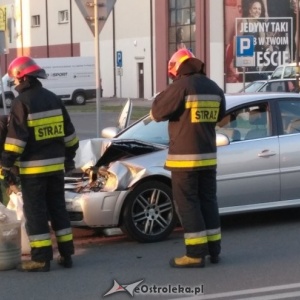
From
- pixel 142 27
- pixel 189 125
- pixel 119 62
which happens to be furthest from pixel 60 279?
pixel 142 27

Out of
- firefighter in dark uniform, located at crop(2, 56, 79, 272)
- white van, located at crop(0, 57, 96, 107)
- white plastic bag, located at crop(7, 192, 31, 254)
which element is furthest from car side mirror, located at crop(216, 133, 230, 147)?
white van, located at crop(0, 57, 96, 107)

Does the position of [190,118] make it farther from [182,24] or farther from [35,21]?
[35,21]

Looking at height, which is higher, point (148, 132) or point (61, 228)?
point (148, 132)

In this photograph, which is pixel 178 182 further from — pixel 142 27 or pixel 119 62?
pixel 142 27

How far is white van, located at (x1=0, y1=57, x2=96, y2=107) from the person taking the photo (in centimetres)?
4575

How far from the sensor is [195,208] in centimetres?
766

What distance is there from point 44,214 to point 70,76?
38.8 m

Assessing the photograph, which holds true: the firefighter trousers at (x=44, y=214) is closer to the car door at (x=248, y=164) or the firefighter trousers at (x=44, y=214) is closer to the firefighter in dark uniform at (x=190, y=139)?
the firefighter in dark uniform at (x=190, y=139)

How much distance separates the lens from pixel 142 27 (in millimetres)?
52469

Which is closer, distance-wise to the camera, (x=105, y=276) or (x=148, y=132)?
(x=105, y=276)

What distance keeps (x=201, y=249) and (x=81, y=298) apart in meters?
1.32

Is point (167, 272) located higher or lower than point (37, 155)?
lower

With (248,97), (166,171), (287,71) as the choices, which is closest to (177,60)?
(166,171)

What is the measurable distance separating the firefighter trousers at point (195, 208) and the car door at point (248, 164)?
1427mm
